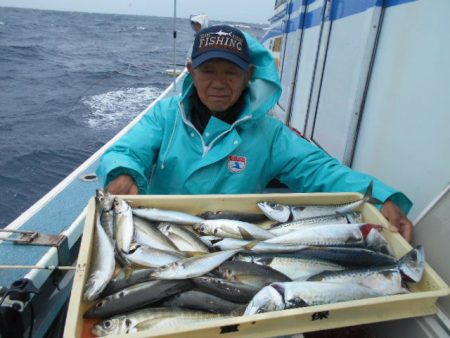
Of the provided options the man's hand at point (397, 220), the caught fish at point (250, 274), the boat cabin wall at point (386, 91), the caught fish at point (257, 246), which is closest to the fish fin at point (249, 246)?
the caught fish at point (257, 246)

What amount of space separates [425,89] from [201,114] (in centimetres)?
165

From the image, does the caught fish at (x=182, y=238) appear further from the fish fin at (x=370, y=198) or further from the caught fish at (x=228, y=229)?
the fish fin at (x=370, y=198)

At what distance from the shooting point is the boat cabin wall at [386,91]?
236 cm

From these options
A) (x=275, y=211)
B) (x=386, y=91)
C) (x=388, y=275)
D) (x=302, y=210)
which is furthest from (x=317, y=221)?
(x=386, y=91)

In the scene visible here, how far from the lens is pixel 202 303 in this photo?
135cm

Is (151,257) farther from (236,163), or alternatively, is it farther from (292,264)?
(236,163)

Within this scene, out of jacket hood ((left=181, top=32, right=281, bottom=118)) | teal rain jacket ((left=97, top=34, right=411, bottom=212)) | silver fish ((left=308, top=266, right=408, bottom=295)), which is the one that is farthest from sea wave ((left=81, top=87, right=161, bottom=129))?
silver fish ((left=308, top=266, right=408, bottom=295))

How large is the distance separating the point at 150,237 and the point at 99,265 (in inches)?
13.5

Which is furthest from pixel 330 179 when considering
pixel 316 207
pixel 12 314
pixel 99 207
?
pixel 12 314

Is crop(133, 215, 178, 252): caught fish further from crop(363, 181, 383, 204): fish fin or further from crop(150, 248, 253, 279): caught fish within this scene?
crop(363, 181, 383, 204): fish fin

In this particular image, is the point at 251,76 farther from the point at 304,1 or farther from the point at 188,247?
the point at 304,1

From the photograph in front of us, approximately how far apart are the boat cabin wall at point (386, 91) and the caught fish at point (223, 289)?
1632 mm

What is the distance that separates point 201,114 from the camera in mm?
2479

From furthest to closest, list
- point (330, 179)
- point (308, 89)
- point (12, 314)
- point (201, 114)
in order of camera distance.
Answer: point (308, 89) → point (201, 114) → point (330, 179) → point (12, 314)
